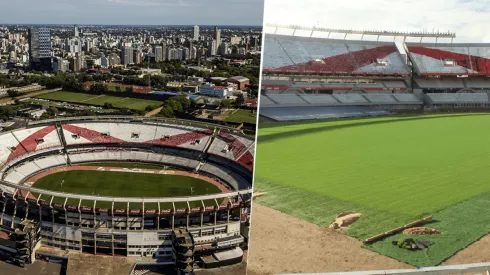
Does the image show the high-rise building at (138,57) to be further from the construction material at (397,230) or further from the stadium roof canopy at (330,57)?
the construction material at (397,230)

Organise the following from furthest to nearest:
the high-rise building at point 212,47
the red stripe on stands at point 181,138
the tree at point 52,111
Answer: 1. the high-rise building at point 212,47
2. the tree at point 52,111
3. the red stripe on stands at point 181,138

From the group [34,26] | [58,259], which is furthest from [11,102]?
[58,259]

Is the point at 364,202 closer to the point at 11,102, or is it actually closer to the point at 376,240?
the point at 376,240

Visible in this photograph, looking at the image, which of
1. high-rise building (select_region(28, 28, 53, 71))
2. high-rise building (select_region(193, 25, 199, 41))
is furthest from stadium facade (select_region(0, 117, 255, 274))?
high-rise building (select_region(193, 25, 199, 41))

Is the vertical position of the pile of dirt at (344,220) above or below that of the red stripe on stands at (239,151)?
above

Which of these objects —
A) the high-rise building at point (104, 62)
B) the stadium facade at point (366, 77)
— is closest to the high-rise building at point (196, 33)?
the high-rise building at point (104, 62)
